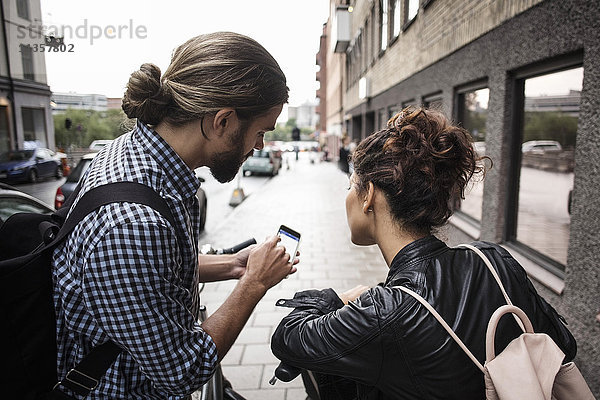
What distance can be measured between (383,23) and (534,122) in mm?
9559

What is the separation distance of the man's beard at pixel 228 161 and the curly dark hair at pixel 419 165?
451 mm

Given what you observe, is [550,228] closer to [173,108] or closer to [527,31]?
[527,31]

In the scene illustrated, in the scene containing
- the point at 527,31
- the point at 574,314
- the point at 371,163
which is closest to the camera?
the point at 371,163

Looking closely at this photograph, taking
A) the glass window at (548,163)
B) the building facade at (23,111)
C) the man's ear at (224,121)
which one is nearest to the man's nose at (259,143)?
the man's ear at (224,121)

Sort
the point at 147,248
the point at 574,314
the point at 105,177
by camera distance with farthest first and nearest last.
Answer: the point at 574,314 < the point at 105,177 < the point at 147,248

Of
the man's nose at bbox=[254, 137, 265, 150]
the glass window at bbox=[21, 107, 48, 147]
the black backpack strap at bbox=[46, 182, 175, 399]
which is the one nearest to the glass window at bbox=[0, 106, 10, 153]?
the glass window at bbox=[21, 107, 48, 147]

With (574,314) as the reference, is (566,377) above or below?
above

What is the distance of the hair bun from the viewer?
58.2 inches

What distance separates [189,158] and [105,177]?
0.99 ft

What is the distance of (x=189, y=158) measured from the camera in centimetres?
155

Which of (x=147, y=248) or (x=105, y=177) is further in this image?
(x=105, y=177)

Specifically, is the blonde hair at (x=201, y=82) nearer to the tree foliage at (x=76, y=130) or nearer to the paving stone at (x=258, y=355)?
the paving stone at (x=258, y=355)

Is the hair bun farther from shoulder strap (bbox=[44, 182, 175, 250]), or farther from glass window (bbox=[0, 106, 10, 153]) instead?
glass window (bbox=[0, 106, 10, 153])

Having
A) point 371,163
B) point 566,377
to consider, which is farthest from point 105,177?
point 566,377
